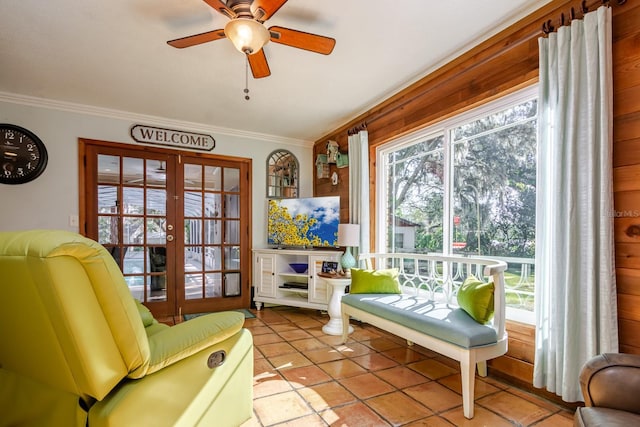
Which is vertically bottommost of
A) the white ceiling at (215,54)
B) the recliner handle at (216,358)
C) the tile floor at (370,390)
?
the tile floor at (370,390)

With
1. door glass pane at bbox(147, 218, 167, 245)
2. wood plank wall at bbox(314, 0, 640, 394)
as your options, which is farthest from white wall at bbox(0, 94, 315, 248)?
wood plank wall at bbox(314, 0, 640, 394)

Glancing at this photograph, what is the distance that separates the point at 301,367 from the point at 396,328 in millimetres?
787

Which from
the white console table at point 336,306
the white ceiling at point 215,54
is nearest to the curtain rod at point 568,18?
the white ceiling at point 215,54

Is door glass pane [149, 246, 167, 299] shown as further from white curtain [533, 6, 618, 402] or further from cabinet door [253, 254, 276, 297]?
white curtain [533, 6, 618, 402]

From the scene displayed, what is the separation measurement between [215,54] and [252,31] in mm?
881

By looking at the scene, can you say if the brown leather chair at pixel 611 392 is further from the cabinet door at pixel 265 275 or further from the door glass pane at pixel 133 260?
the door glass pane at pixel 133 260

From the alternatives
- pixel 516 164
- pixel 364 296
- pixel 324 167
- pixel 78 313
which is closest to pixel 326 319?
pixel 364 296

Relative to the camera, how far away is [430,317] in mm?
2178

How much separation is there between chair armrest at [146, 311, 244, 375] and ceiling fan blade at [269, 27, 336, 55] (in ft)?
5.07

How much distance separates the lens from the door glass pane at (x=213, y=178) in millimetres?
4246

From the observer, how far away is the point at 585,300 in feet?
5.67

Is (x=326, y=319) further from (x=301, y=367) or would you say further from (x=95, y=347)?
(x=95, y=347)

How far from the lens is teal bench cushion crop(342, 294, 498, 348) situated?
1.93m

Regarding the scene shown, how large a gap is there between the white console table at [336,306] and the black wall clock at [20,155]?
3143 mm
